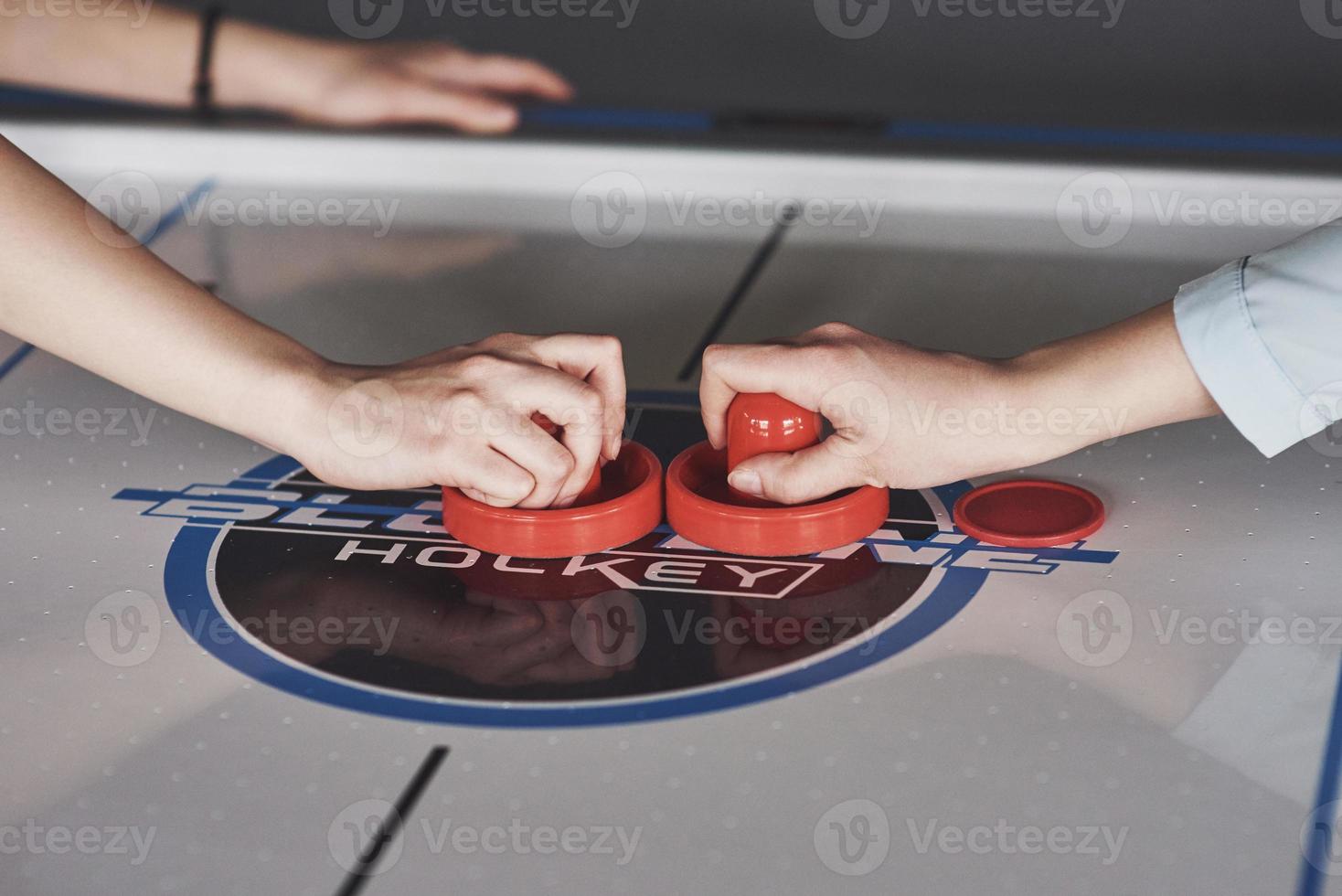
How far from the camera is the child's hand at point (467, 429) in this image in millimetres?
1140

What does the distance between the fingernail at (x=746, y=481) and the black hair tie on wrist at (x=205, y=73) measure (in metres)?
1.14

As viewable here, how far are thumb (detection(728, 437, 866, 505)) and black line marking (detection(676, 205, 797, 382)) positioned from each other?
1.10ft

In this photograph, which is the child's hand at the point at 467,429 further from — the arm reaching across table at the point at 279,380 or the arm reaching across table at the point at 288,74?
the arm reaching across table at the point at 288,74

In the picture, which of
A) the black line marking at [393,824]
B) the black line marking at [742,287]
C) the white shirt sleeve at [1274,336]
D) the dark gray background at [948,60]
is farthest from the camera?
the dark gray background at [948,60]

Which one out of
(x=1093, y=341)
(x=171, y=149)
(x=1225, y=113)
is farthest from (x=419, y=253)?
(x=1225, y=113)

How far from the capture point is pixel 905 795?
859 mm

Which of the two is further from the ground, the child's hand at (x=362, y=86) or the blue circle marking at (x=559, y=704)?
the child's hand at (x=362, y=86)

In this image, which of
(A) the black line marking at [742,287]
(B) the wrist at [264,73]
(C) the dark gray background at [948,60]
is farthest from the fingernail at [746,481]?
(B) the wrist at [264,73]

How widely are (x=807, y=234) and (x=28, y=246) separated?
94cm

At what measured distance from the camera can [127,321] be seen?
116 centimetres

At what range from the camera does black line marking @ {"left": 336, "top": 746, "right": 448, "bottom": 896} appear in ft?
2.60

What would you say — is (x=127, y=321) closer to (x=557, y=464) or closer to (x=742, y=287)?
(x=557, y=464)

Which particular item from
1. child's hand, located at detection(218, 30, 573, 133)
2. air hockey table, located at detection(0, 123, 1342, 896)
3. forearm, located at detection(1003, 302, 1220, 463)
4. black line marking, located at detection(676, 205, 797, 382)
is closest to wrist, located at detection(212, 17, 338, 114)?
child's hand, located at detection(218, 30, 573, 133)

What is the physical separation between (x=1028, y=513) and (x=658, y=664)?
37 cm
